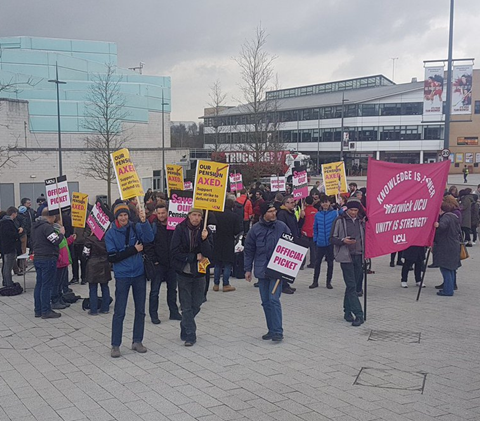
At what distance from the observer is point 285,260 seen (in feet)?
24.8

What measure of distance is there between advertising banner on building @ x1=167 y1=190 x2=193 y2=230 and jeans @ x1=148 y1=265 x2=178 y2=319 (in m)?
0.77

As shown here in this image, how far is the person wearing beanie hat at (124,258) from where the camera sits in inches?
273

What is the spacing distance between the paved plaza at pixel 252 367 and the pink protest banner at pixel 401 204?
1.25m

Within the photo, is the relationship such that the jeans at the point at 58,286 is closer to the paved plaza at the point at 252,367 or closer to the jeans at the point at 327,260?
the paved plaza at the point at 252,367

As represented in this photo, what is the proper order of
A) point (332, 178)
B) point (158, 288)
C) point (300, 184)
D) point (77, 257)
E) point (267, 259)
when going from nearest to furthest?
point (267, 259) < point (158, 288) < point (77, 257) < point (332, 178) < point (300, 184)

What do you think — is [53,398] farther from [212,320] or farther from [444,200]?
[444,200]

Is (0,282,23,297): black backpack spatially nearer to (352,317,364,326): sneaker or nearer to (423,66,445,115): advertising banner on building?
(352,317,364,326): sneaker

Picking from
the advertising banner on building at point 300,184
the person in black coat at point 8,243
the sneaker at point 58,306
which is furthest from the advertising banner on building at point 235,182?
the sneaker at point 58,306

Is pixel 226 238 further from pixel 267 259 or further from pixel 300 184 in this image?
pixel 300 184

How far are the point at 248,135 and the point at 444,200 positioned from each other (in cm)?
2187

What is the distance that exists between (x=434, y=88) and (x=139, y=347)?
19901 millimetres

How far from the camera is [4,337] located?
320 inches

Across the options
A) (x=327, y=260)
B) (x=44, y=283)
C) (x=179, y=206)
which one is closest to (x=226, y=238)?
(x=179, y=206)

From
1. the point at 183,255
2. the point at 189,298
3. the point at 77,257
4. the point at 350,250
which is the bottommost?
the point at 77,257
